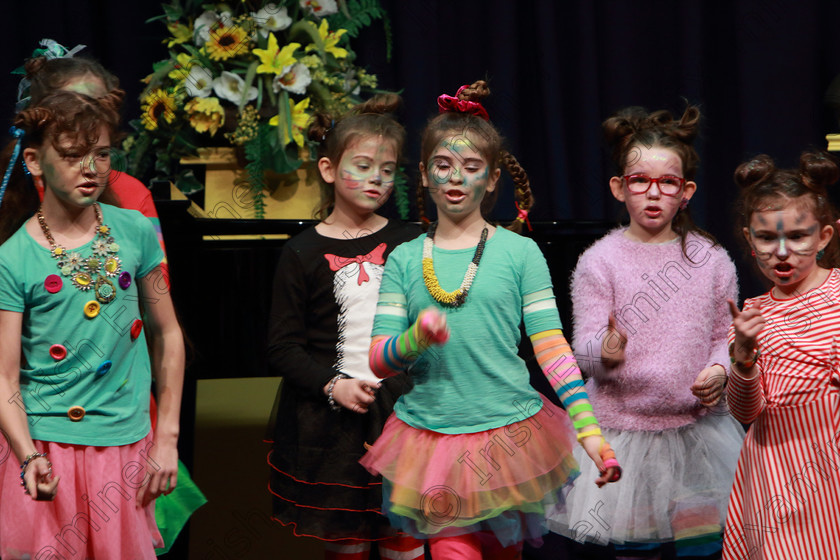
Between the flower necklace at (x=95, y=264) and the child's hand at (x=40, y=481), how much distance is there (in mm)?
322

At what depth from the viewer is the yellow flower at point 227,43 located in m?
→ 3.03

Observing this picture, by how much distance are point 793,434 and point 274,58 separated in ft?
6.25

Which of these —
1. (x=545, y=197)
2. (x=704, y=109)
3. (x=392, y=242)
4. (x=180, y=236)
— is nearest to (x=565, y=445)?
(x=392, y=242)

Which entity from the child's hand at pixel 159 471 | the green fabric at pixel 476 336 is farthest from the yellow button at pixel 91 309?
the green fabric at pixel 476 336

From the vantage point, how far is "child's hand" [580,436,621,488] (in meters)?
1.69

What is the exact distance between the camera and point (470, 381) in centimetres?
191

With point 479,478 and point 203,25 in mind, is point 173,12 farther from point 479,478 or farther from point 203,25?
point 479,478

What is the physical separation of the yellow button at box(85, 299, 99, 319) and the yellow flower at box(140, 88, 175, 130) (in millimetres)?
1357

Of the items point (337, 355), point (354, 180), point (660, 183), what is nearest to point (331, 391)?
point (337, 355)

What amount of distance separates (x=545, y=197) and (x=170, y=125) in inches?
62.2

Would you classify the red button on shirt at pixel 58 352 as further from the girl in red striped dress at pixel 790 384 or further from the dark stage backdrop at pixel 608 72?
the dark stage backdrop at pixel 608 72

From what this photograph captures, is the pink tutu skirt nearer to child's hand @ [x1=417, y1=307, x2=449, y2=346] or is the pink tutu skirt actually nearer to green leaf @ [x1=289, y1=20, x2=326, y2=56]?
child's hand @ [x1=417, y1=307, x2=449, y2=346]

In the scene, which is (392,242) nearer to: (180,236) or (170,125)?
(180,236)

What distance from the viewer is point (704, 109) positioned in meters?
4.04
